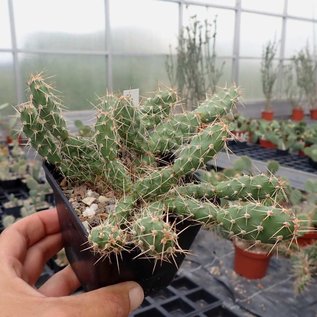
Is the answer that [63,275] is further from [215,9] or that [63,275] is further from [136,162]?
[215,9]

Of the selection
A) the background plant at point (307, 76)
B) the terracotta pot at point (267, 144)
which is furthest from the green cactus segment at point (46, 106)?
the background plant at point (307, 76)

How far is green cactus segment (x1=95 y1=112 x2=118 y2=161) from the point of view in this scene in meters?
0.54

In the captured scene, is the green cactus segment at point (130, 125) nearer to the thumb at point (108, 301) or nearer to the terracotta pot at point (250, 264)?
the thumb at point (108, 301)

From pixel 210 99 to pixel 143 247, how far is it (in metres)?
0.32

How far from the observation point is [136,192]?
0.58 metres

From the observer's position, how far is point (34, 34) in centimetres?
353

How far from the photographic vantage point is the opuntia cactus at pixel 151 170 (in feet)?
1.51

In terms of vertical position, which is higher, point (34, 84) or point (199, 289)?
point (34, 84)

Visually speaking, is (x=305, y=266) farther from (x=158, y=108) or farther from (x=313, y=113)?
(x=313, y=113)

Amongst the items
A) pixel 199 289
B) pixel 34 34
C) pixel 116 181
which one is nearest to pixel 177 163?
pixel 116 181

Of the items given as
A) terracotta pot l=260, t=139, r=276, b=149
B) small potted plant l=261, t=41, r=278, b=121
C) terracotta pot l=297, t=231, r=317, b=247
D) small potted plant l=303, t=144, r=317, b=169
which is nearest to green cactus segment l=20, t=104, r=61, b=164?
terracotta pot l=297, t=231, r=317, b=247

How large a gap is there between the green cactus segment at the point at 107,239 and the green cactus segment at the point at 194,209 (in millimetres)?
104

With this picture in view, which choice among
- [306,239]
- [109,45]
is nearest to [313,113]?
[109,45]

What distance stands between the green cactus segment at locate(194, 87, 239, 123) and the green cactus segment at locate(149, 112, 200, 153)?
0.7 inches
